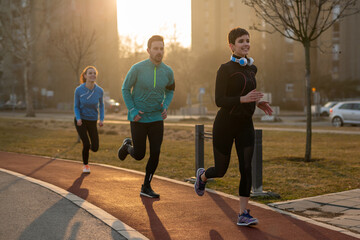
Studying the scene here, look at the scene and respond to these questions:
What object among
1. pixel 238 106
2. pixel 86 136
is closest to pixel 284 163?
pixel 86 136

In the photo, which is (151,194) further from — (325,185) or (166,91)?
(325,185)

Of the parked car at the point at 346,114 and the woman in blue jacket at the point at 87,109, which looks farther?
the parked car at the point at 346,114

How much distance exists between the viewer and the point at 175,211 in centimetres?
553

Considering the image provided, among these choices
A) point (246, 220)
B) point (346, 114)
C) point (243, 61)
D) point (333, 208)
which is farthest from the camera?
point (346, 114)

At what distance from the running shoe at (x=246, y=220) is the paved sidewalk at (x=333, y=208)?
83 centimetres

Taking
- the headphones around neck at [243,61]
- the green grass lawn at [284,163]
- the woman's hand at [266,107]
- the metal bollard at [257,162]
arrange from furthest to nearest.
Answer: the green grass lawn at [284,163]
the metal bollard at [257,162]
the woman's hand at [266,107]
the headphones around neck at [243,61]

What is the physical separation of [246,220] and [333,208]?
1418 mm

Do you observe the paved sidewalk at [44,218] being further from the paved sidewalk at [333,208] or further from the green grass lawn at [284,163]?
the green grass lawn at [284,163]

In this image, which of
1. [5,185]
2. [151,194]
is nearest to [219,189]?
[151,194]

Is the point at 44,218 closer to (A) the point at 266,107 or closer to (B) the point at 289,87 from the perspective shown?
(A) the point at 266,107

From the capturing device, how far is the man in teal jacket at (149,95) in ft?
19.9

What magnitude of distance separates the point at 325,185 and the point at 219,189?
173 centimetres

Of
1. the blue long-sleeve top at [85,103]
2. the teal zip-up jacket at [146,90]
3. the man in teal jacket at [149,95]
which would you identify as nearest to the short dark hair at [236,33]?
the man in teal jacket at [149,95]

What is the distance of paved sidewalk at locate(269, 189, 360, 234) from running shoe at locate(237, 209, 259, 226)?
83 centimetres
